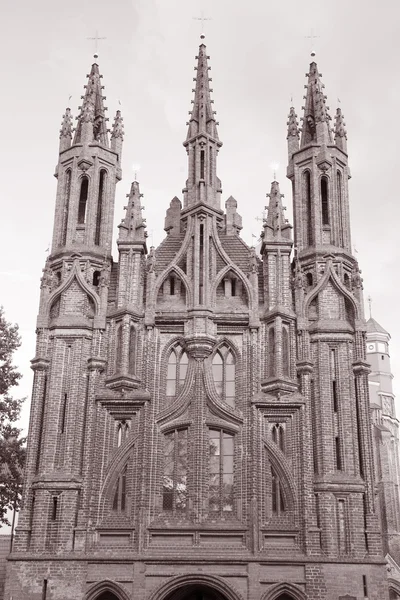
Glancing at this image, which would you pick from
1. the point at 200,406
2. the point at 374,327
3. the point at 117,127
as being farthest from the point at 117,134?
the point at 374,327

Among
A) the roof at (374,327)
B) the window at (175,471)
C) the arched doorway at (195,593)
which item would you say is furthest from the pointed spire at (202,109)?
the roof at (374,327)

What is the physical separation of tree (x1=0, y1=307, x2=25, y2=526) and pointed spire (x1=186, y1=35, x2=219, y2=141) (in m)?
10.5

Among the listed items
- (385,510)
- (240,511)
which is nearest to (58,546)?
(240,511)

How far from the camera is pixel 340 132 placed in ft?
101

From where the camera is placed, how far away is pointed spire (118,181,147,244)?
90.6 ft

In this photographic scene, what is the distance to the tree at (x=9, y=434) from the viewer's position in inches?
1115

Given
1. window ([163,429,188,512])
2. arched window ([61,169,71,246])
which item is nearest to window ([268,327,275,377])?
window ([163,429,188,512])

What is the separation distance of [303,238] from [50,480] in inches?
498

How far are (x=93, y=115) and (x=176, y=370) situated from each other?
11598 mm

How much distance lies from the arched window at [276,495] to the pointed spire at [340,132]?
13.5 meters

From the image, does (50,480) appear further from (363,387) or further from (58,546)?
(363,387)

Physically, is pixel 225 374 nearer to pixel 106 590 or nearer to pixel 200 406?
pixel 200 406

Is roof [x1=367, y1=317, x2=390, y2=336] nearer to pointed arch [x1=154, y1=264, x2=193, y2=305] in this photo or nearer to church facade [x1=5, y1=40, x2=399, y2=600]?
church facade [x1=5, y1=40, x2=399, y2=600]

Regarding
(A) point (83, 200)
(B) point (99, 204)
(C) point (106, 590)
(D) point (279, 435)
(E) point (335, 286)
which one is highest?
(A) point (83, 200)
